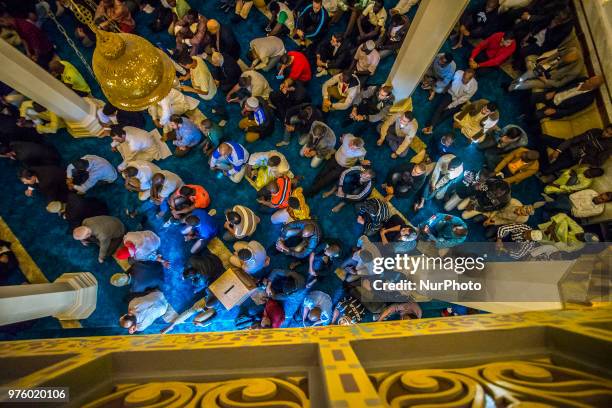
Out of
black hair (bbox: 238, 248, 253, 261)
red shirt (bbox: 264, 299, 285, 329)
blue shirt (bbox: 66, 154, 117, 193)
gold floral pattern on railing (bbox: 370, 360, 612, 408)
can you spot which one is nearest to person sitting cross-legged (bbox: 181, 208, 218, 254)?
black hair (bbox: 238, 248, 253, 261)

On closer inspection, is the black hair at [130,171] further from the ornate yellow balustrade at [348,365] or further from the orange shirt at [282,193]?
the ornate yellow balustrade at [348,365]

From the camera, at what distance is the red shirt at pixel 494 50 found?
18.3ft

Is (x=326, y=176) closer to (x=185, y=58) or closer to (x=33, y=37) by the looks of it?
(x=185, y=58)

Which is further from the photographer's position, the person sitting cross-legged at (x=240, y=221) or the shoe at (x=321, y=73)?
the shoe at (x=321, y=73)

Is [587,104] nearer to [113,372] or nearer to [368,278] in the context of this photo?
[368,278]

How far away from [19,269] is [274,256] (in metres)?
4.60

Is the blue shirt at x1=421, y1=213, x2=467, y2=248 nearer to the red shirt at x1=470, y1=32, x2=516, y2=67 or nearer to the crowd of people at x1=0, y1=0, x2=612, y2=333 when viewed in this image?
the crowd of people at x1=0, y1=0, x2=612, y2=333

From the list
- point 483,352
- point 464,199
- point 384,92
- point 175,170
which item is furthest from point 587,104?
point 175,170

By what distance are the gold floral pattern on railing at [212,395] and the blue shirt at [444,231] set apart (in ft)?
12.8

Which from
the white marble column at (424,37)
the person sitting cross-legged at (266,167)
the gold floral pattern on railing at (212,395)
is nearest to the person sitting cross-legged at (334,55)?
the white marble column at (424,37)

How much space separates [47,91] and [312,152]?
170 inches

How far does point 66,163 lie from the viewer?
5777 mm

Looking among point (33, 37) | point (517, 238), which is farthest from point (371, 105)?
point (33, 37)

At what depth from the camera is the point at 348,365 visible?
5.17 feet
